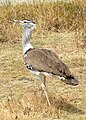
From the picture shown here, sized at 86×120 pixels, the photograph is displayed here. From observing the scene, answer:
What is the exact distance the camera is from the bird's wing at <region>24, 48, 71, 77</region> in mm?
6199

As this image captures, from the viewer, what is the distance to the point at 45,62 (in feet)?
20.9

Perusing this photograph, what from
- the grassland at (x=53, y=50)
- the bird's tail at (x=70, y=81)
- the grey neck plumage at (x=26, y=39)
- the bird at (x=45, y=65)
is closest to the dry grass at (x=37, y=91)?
the grassland at (x=53, y=50)

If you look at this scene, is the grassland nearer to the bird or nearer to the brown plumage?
the bird

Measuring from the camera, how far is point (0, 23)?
11234 mm

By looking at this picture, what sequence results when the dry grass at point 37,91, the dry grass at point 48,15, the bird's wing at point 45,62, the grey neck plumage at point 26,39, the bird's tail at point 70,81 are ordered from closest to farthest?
the bird's tail at point 70,81
the bird's wing at point 45,62
the dry grass at point 37,91
the grey neck plumage at point 26,39
the dry grass at point 48,15

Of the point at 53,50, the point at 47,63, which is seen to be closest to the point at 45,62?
the point at 47,63

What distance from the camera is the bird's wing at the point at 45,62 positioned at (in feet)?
20.3

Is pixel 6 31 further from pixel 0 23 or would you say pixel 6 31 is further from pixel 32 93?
pixel 32 93

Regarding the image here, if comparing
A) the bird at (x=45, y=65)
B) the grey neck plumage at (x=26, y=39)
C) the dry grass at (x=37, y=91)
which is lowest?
the dry grass at (x=37, y=91)

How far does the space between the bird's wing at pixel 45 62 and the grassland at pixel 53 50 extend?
0.50 metres

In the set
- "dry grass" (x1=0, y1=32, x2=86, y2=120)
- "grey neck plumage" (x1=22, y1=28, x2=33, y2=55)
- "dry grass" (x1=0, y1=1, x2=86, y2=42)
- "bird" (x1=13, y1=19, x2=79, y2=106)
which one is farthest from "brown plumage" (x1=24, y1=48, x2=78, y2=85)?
"dry grass" (x1=0, y1=1, x2=86, y2=42)

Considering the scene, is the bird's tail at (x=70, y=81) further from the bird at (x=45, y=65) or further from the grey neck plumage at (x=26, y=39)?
the grey neck plumage at (x=26, y=39)

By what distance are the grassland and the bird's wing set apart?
0.50m

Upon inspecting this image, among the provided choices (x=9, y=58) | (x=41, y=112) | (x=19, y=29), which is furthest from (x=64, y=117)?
(x=19, y=29)
